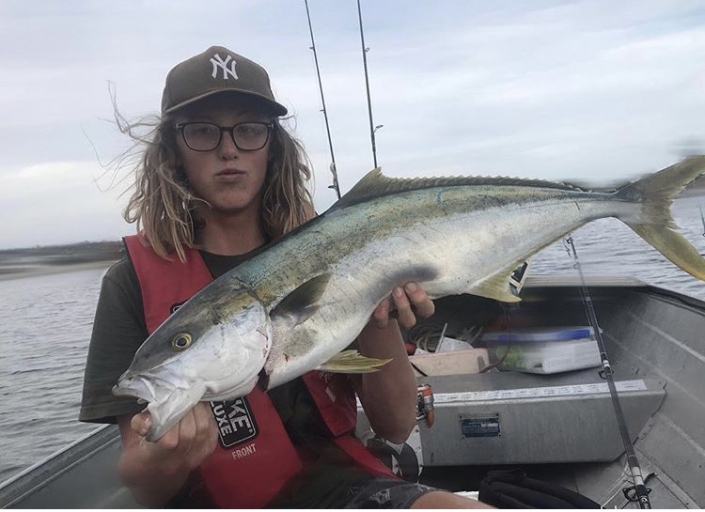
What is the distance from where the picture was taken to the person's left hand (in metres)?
2.08

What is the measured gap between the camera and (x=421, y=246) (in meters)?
2.12

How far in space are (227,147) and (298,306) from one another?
0.78 metres

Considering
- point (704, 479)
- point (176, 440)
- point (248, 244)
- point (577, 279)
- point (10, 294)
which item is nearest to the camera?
point (176, 440)

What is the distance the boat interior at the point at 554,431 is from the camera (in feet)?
10.4

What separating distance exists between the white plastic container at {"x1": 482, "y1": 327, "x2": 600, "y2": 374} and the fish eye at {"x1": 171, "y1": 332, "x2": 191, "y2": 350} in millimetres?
3553

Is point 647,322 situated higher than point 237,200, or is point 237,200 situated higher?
point 237,200

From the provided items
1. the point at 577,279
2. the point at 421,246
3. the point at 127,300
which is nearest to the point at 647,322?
the point at 577,279

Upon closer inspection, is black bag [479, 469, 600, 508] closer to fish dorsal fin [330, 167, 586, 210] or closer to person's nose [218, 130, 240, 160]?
fish dorsal fin [330, 167, 586, 210]

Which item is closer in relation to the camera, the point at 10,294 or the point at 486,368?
the point at 486,368

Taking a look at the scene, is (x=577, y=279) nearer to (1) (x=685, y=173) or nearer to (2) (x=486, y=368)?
(2) (x=486, y=368)

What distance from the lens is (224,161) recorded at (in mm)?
2244

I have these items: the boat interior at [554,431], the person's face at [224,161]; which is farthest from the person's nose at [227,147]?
the boat interior at [554,431]

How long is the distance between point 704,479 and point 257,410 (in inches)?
99.9

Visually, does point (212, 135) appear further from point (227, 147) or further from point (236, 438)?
point (236, 438)
